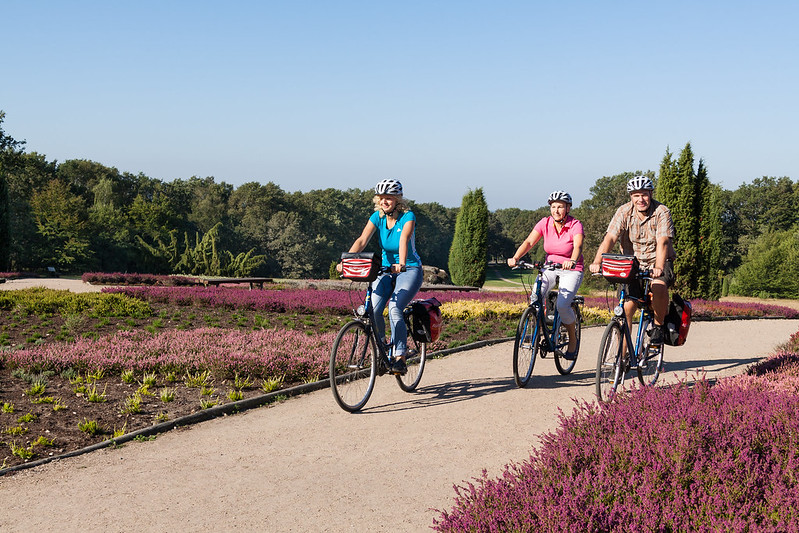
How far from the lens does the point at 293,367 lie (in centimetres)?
846

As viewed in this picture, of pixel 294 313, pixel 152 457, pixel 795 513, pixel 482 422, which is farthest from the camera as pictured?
pixel 294 313

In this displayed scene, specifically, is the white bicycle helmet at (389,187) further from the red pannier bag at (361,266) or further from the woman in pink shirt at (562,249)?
the woman in pink shirt at (562,249)

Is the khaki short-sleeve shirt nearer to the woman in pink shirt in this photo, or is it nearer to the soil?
the woman in pink shirt

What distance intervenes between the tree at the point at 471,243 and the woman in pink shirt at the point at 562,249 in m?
25.1

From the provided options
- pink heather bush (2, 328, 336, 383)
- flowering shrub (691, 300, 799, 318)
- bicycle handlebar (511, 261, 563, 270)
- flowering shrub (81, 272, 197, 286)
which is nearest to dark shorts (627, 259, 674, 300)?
bicycle handlebar (511, 261, 563, 270)

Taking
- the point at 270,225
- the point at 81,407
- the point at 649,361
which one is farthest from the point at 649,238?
the point at 270,225

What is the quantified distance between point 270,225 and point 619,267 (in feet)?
164

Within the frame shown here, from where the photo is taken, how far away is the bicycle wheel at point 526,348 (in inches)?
304

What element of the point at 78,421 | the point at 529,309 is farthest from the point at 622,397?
the point at 78,421

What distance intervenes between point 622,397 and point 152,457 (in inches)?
149

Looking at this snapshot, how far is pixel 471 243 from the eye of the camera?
1328 inches

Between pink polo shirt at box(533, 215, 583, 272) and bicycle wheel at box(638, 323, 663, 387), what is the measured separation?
1.20 meters

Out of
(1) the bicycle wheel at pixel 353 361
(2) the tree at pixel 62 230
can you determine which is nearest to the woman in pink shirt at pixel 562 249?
(1) the bicycle wheel at pixel 353 361

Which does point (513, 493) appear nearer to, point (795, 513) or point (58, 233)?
point (795, 513)
